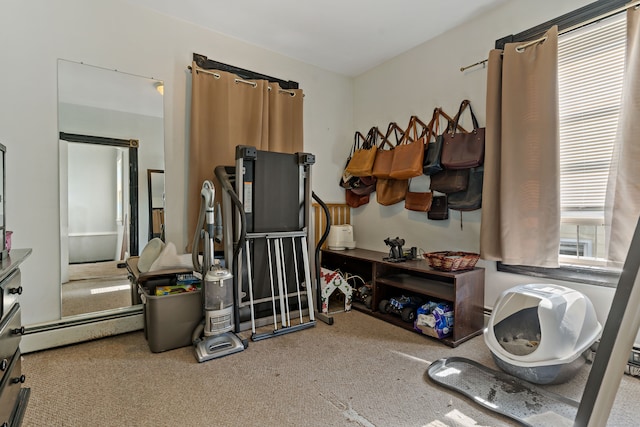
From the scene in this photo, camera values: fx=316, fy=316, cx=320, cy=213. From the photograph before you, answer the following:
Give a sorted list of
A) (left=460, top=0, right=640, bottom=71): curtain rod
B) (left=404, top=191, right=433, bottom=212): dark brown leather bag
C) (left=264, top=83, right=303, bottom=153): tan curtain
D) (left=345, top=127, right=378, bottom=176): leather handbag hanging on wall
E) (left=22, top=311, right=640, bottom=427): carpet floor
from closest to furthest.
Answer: (left=22, top=311, right=640, bottom=427): carpet floor < (left=460, top=0, right=640, bottom=71): curtain rod < (left=404, top=191, right=433, bottom=212): dark brown leather bag < (left=264, top=83, right=303, bottom=153): tan curtain < (left=345, top=127, right=378, bottom=176): leather handbag hanging on wall

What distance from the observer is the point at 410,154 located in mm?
3004

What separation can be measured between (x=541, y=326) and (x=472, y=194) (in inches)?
46.9

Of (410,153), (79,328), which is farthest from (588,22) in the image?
(79,328)

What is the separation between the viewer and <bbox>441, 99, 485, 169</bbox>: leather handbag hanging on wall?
255 centimetres

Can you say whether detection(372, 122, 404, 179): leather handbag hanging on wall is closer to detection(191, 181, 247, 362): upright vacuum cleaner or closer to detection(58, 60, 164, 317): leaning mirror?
detection(191, 181, 247, 362): upright vacuum cleaner

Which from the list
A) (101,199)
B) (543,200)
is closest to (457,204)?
(543,200)

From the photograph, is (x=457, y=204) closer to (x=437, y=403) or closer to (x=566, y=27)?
(x=566, y=27)

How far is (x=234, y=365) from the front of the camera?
6.68 feet

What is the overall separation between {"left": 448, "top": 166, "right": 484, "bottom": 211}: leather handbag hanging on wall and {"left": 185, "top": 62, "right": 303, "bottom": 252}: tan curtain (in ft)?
5.79

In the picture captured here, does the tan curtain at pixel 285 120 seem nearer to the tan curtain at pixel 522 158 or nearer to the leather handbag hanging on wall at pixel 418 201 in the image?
the leather handbag hanging on wall at pixel 418 201

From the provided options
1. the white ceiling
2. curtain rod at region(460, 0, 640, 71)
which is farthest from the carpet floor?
the white ceiling

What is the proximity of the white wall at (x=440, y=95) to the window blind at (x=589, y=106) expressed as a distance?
0.27 metres

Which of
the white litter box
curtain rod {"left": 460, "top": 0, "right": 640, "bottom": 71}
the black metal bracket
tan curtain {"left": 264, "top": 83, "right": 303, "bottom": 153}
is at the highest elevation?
the black metal bracket

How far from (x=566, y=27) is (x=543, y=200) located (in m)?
1.21
